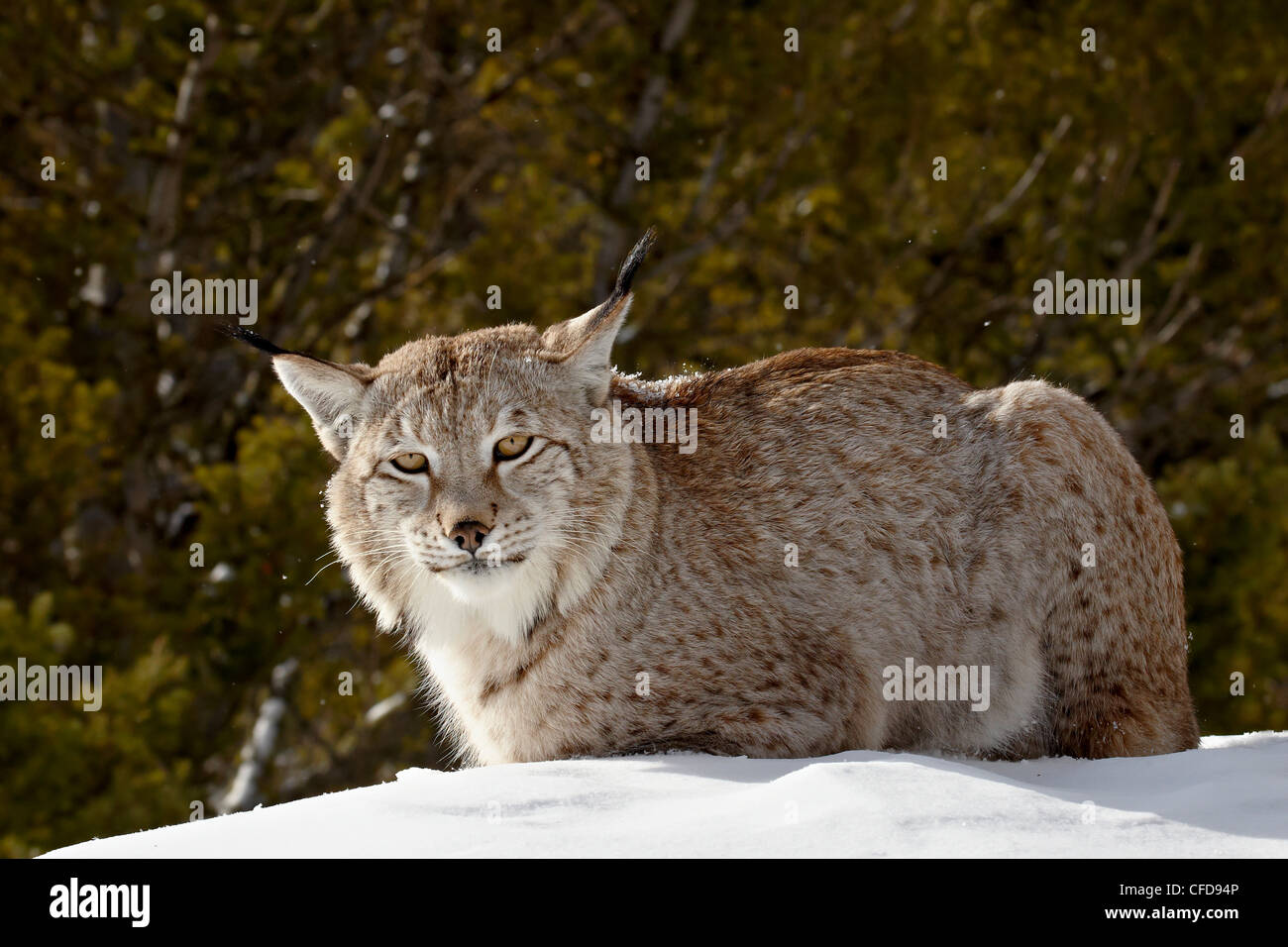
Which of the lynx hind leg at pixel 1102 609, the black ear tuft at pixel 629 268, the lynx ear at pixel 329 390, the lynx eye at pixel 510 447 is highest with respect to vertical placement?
the black ear tuft at pixel 629 268

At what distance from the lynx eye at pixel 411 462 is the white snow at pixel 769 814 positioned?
3.98 feet

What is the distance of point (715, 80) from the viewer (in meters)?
15.1

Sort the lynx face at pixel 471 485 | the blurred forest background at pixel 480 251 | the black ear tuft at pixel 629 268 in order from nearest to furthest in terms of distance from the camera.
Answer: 1. the lynx face at pixel 471 485
2. the black ear tuft at pixel 629 268
3. the blurred forest background at pixel 480 251

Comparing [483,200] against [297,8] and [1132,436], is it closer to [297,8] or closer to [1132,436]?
[297,8]

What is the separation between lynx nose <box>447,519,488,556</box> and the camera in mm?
5730

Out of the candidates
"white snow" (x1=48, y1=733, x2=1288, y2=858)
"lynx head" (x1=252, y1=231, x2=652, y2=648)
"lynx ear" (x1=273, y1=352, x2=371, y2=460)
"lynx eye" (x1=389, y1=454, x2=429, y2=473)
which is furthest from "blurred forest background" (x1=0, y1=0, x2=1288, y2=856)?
"white snow" (x1=48, y1=733, x2=1288, y2=858)

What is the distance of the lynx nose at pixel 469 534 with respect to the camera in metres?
5.73

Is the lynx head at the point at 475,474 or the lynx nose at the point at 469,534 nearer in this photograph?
the lynx nose at the point at 469,534

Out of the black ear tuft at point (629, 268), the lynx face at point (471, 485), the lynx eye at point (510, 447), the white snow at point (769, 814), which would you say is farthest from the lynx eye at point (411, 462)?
the white snow at point (769, 814)

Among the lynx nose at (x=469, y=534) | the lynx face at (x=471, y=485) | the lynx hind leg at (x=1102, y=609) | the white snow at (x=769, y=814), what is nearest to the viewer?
the white snow at (x=769, y=814)

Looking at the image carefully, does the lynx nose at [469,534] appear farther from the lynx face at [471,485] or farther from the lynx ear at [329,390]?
the lynx ear at [329,390]

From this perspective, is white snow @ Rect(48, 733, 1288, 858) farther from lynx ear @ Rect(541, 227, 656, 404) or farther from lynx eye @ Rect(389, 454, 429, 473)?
lynx ear @ Rect(541, 227, 656, 404)

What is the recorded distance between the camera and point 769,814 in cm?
482
